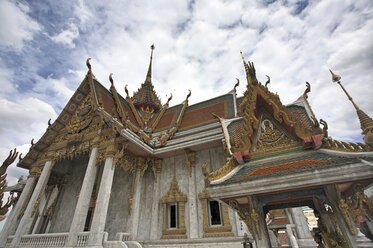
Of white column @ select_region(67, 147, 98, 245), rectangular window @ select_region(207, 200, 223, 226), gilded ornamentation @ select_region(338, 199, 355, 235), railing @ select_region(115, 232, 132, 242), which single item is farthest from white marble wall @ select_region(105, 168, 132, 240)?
gilded ornamentation @ select_region(338, 199, 355, 235)

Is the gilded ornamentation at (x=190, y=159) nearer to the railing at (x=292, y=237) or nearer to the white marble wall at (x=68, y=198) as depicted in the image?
the railing at (x=292, y=237)

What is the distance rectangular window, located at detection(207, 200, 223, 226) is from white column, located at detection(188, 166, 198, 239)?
61cm

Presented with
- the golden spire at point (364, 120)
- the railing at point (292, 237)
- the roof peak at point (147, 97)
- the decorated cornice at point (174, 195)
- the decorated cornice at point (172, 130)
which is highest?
the roof peak at point (147, 97)

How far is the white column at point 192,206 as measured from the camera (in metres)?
7.95

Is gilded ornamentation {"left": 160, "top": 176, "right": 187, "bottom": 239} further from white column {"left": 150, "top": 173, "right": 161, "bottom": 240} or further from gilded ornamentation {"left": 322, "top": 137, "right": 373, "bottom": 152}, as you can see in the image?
gilded ornamentation {"left": 322, "top": 137, "right": 373, "bottom": 152}

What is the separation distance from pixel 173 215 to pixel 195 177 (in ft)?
6.55

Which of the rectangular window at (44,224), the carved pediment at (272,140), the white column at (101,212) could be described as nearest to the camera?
the carved pediment at (272,140)

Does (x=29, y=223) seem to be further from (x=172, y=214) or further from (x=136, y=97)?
(x=136, y=97)

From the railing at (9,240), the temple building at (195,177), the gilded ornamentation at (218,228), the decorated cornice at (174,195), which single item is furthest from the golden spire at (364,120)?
the railing at (9,240)

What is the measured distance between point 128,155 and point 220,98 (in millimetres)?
7020

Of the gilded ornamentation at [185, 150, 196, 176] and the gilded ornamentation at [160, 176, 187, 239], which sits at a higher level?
the gilded ornamentation at [185, 150, 196, 176]

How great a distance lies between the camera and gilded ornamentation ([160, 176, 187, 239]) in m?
8.23

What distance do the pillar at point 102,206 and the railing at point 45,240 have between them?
47.8 inches

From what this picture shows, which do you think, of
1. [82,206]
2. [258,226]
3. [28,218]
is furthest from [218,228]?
[28,218]
